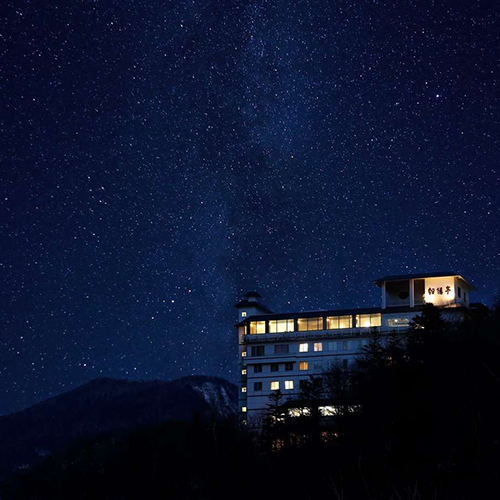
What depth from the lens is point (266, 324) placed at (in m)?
91.1

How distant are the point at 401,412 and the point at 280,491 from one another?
1069cm

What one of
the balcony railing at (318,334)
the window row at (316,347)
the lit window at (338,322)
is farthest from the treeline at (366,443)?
the lit window at (338,322)

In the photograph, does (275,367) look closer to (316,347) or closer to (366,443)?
(316,347)

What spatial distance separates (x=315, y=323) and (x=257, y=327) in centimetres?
614

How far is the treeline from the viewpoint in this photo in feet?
159

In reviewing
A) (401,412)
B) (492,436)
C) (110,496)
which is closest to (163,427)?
(110,496)

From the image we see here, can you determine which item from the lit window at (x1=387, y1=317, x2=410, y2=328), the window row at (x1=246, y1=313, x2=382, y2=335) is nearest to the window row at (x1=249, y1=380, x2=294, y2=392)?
the window row at (x1=246, y1=313, x2=382, y2=335)

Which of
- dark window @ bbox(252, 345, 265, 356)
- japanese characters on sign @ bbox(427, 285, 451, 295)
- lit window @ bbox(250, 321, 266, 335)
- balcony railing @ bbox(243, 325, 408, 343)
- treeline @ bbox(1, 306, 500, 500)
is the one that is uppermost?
japanese characters on sign @ bbox(427, 285, 451, 295)

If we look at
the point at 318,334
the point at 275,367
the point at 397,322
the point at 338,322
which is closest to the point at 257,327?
the point at 275,367

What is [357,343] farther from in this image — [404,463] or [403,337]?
[404,463]

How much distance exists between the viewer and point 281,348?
89125 millimetres

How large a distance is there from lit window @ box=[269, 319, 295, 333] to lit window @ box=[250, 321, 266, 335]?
745mm

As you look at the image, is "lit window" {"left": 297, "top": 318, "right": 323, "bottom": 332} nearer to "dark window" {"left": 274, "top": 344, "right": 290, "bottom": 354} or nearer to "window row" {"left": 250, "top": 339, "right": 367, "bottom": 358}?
"window row" {"left": 250, "top": 339, "right": 367, "bottom": 358}

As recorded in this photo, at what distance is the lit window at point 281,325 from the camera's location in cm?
9000
